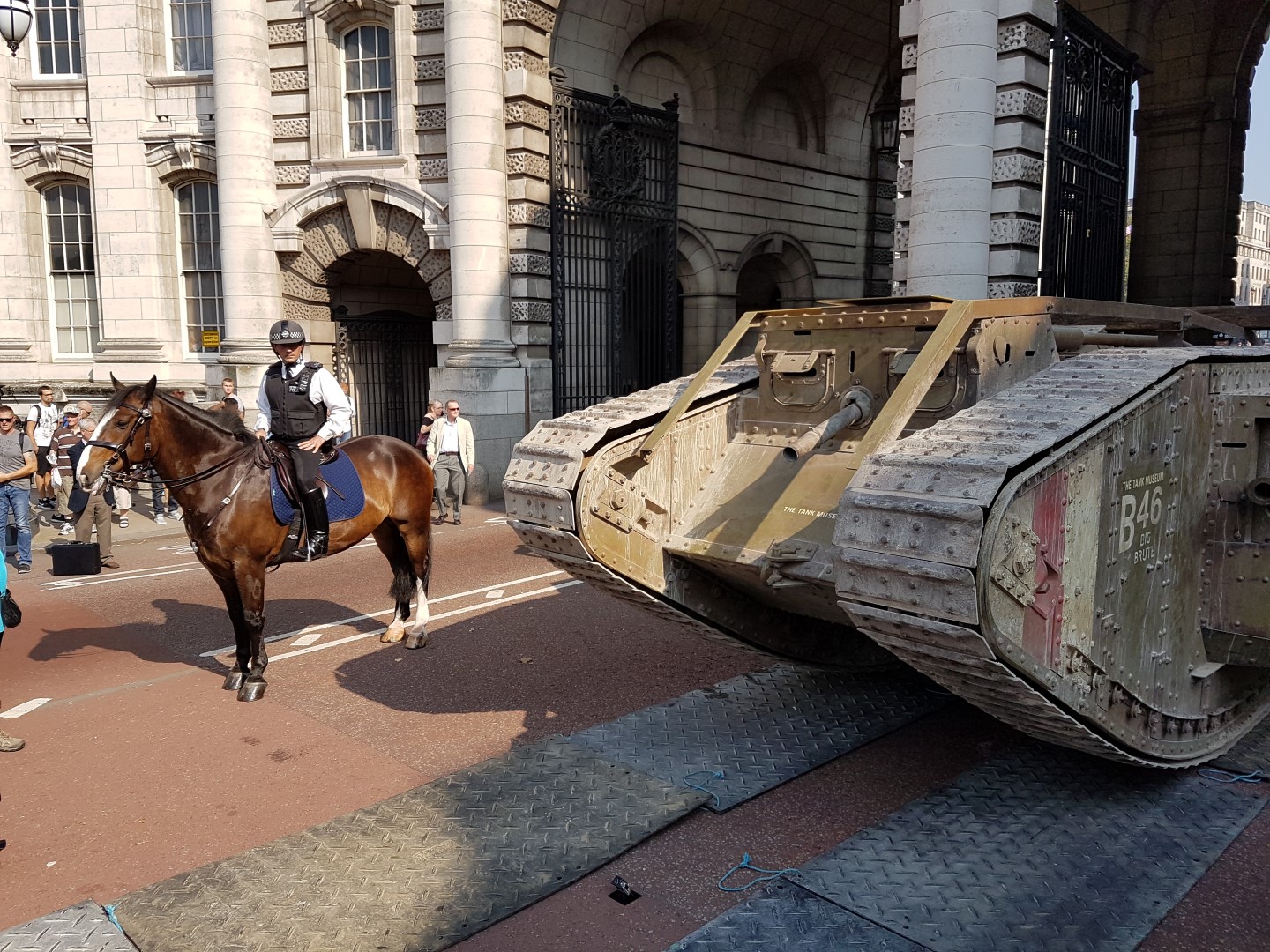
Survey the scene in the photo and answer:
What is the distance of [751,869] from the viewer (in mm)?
4613

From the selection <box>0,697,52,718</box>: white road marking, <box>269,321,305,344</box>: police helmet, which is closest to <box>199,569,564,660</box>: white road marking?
<box>0,697,52,718</box>: white road marking

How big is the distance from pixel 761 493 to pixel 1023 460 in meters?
2.18

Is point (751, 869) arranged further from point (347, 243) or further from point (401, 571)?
point (347, 243)

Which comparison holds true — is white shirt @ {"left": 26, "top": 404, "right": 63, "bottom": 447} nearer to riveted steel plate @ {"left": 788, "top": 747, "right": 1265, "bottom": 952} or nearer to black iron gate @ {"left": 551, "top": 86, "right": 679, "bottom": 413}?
black iron gate @ {"left": 551, "top": 86, "right": 679, "bottom": 413}

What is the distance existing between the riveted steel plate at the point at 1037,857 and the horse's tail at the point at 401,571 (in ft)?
15.4

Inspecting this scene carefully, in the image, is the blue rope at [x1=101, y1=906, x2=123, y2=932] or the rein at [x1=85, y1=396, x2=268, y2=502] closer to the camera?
the blue rope at [x1=101, y1=906, x2=123, y2=932]

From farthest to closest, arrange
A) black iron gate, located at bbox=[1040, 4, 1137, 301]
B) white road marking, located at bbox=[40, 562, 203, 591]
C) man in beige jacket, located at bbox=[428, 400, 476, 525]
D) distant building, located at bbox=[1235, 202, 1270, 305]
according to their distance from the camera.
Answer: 1. distant building, located at bbox=[1235, 202, 1270, 305]
2. man in beige jacket, located at bbox=[428, 400, 476, 525]
3. black iron gate, located at bbox=[1040, 4, 1137, 301]
4. white road marking, located at bbox=[40, 562, 203, 591]

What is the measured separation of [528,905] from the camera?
431cm

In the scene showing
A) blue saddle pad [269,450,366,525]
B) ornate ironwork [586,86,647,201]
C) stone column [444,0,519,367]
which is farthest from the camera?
ornate ironwork [586,86,647,201]

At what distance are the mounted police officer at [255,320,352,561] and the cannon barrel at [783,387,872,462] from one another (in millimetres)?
3643

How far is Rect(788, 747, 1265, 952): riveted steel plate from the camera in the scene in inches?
164

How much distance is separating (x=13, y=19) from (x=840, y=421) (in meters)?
11.4

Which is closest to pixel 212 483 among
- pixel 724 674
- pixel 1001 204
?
pixel 724 674

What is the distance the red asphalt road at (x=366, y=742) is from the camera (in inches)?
175
